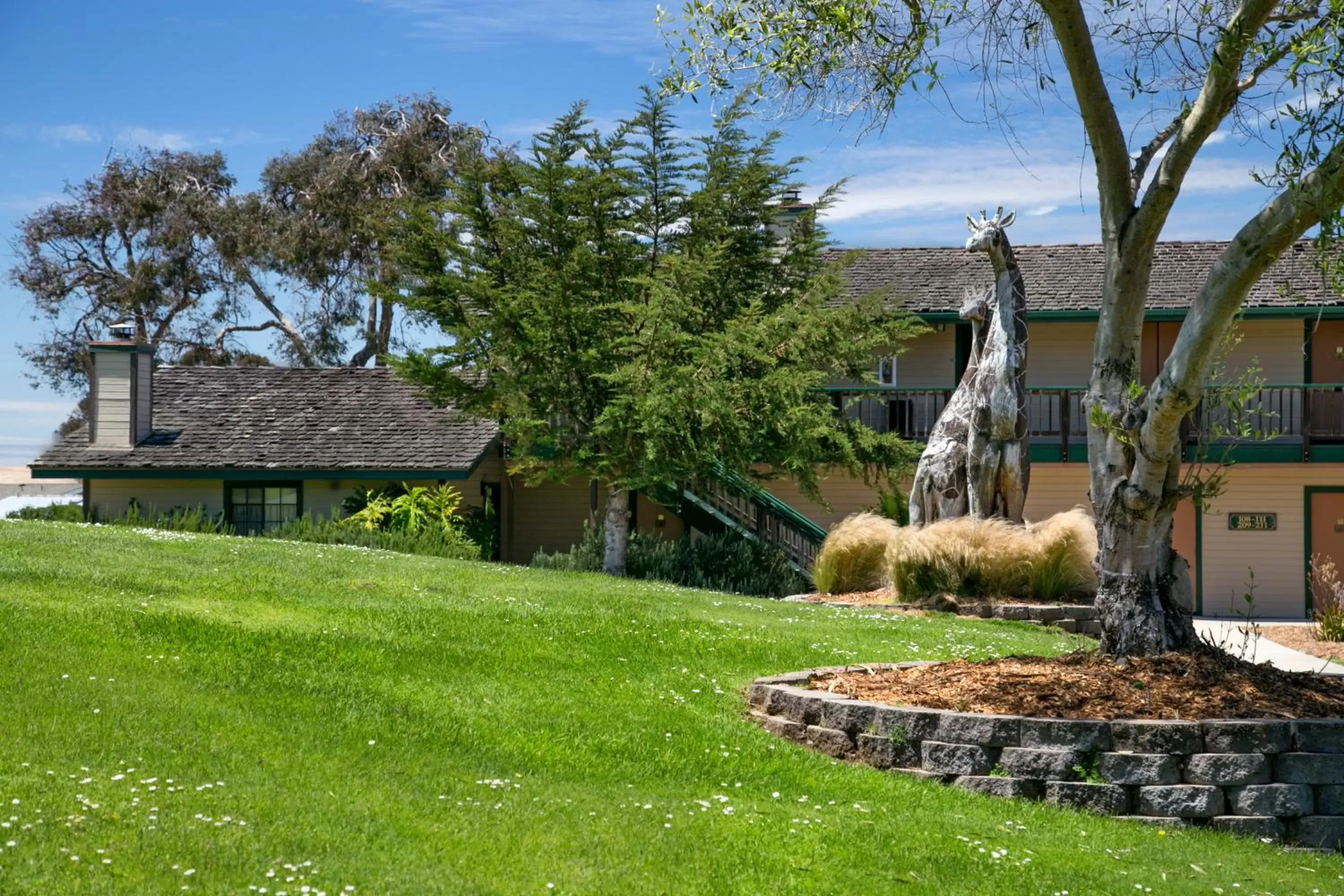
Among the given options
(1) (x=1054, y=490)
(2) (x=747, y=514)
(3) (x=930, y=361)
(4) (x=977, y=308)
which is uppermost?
(3) (x=930, y=361)

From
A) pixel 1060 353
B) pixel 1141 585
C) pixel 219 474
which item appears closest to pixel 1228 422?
pixel 1060 353

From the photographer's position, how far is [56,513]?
94.9ft

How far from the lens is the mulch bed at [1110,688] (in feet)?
30.3

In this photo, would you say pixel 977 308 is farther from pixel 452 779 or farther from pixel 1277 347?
pixel 452 779

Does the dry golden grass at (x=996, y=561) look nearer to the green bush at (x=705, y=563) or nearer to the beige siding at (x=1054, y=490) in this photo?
the green bush at (x=705, y=563)

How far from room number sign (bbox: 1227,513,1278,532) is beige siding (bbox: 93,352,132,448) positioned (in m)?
21.6

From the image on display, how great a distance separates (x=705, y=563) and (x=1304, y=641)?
9.07 metres

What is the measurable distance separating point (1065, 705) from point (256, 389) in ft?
82.7

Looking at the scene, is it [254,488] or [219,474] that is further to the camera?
[254,488]

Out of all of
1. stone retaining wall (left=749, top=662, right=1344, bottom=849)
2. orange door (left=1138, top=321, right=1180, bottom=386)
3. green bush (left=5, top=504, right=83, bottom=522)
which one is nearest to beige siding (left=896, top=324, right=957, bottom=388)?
orange door (left=1138, top=321, right=1180, bottom=386)

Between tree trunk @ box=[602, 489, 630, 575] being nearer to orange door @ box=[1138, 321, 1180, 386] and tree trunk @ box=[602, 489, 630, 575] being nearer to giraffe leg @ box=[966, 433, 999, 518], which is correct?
giraffe leg @ box=[966, 433, 999, 518]

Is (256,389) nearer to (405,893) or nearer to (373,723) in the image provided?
(373,723)

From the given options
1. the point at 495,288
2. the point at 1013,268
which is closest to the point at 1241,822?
the point at 1013,268

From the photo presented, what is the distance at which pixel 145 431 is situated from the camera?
95.2 feet
